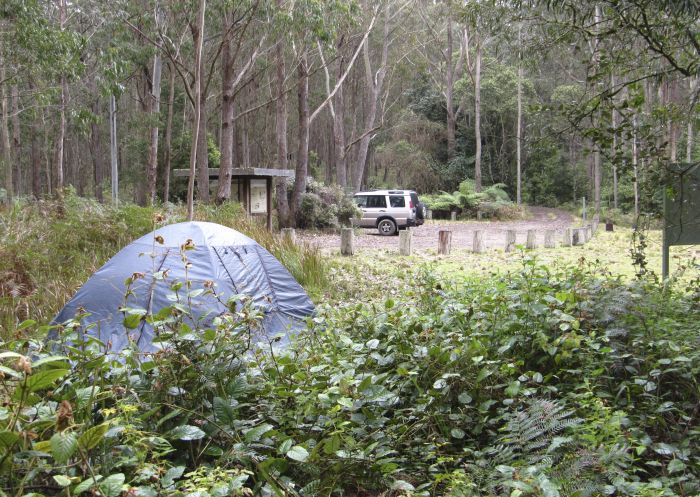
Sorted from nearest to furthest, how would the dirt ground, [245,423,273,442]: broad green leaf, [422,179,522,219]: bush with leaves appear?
[245,423,273,442]: broad green leaf → the dirt ground → [422,179,522,219]: bush with leaves

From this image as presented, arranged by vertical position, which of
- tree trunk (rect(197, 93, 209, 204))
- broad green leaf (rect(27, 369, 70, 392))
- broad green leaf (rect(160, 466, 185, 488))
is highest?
tree trunk (rect(197, 93, 209, 204))

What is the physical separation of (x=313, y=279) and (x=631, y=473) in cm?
796

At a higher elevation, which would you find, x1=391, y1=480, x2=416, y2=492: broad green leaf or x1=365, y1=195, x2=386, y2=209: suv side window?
x1=365, y1=195, x2=386, y2=209: suv side window

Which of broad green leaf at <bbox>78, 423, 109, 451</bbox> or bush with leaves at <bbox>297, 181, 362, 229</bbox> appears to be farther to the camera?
bush with leaves at <bbox>297, 181, 362, 229</bbox>

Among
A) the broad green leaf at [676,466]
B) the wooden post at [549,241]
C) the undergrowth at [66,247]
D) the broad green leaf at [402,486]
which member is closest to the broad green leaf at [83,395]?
the broad green leaf at [402,486]

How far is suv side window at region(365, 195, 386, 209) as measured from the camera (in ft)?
79.4

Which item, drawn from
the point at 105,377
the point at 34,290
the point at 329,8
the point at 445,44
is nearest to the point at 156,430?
the point at 105,377

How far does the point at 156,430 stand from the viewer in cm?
253

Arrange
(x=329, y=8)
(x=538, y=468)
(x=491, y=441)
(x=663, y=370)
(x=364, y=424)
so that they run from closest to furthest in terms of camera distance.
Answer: (x=538, y=468) < (x=364, y=424) < (x=491, y=441) < (x=663, y=370) < (x=329, y=8)

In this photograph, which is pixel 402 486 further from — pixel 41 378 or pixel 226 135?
pixel 226 135

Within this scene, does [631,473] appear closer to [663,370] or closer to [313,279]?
[663,370]

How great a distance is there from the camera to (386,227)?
78.4 feet

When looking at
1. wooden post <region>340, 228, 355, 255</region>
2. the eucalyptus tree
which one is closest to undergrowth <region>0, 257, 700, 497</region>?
wooden post <region>340, 228, 355, 255</region>

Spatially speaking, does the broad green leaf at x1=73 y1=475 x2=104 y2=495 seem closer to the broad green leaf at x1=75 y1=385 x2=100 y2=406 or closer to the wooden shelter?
the broad green leaf at x1=75 y1=385 x2=100 y2=406
